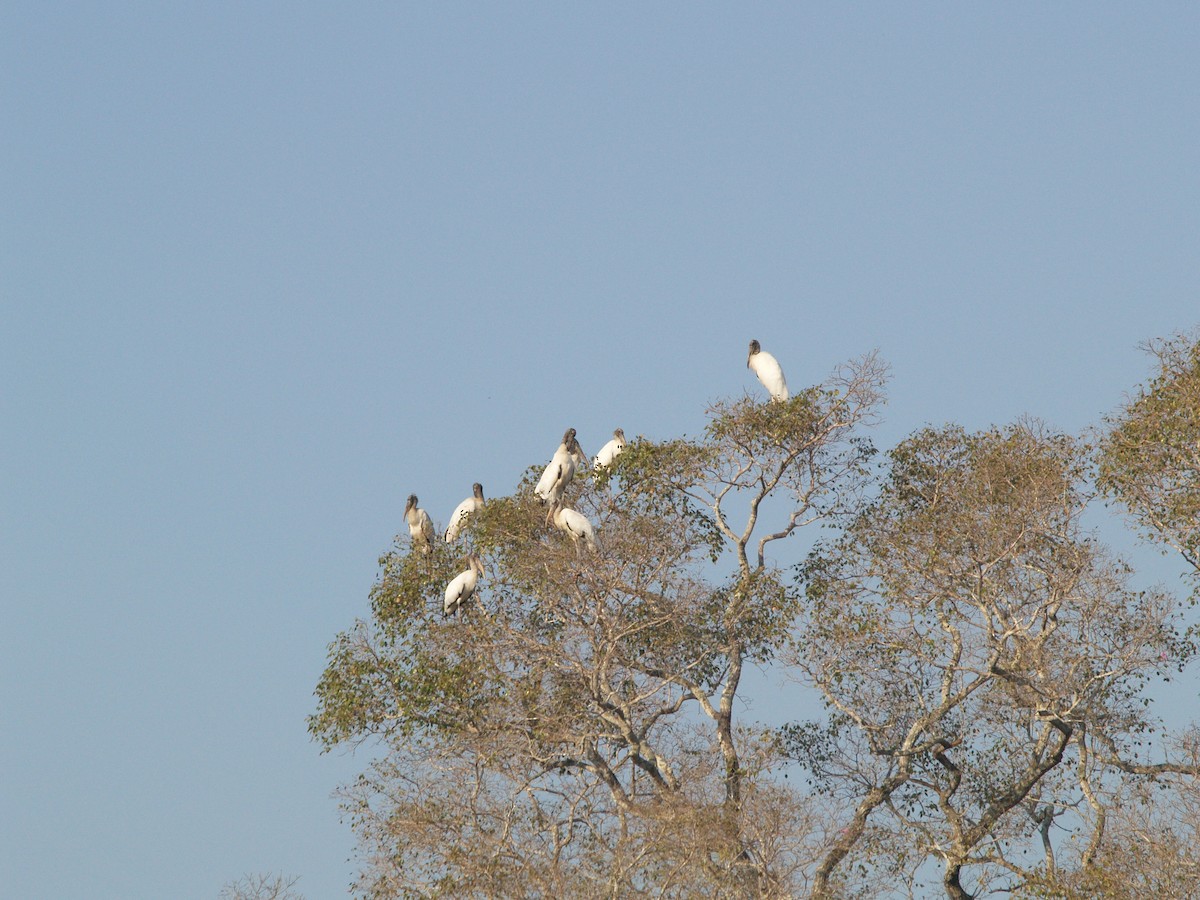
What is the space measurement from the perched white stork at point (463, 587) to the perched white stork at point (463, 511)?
3.47 ft

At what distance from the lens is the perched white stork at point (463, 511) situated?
96.6 feet

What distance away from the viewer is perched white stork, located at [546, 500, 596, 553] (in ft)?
89.4

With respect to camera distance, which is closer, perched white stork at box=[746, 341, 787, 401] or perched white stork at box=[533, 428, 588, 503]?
perched white stork at box=[533, 428, 588, 503]

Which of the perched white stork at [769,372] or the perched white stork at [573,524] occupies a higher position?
the perched white stork at [769,372]

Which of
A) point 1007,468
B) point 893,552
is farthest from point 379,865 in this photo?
point 1007,468

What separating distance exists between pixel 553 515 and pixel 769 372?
600 centimetres

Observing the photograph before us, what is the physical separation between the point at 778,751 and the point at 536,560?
406cm

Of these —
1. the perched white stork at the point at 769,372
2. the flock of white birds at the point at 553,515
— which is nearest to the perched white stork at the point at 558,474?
the flock of white birds at the point at 553,515

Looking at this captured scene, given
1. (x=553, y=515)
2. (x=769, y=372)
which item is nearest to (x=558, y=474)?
(x=553, y=515)

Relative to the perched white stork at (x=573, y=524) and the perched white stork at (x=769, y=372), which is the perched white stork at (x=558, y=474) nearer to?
the perched white stork at (x=573, y=524)

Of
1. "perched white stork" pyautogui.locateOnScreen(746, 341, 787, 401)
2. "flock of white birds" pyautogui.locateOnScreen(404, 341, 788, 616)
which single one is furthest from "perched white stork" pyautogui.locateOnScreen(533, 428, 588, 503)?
"perched white stork" pyautogui.locateOnScreen(746, 341, 787, 401)

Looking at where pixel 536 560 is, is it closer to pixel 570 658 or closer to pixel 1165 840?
pixel 570 658

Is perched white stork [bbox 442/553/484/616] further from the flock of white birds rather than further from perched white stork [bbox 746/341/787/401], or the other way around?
perched white stork [bbox 746/341/787/401]

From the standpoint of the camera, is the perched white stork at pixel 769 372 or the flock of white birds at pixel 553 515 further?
the perched white stork at pixel 769 372
